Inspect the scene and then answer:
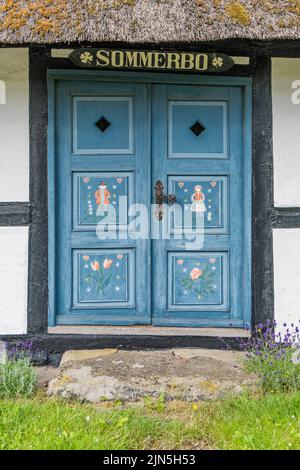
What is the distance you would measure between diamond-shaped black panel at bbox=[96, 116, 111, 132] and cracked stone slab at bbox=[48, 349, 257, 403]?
1873mm

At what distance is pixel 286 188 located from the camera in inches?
185

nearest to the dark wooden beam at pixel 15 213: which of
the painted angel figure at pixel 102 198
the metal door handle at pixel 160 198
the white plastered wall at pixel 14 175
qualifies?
the white plastered wall at pixel 14 175

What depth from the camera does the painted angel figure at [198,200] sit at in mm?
4816

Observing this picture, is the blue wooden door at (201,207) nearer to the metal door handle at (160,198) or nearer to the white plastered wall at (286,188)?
the metal door handle at (160,198)

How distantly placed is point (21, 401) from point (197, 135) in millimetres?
2568

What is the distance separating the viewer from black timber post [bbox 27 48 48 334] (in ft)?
15.1

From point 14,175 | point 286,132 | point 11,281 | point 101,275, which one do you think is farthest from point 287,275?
point 14,175

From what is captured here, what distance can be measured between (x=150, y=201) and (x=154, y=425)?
197 cm

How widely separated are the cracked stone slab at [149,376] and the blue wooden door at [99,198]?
0.45 meters

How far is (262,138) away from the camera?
4.68 metres

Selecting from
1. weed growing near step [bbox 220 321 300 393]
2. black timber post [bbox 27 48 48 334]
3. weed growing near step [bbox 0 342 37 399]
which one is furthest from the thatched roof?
weed growing near step [bbox 0 342 37 399]

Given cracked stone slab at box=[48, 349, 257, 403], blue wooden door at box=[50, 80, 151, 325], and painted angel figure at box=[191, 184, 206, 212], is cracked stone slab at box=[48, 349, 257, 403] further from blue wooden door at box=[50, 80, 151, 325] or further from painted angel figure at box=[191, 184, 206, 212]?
painted angel figure at box=[191, 184, 206, 212]

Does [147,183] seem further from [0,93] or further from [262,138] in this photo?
[0,93]

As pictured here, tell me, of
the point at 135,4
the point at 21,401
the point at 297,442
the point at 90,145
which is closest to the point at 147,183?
the point at 90,145
